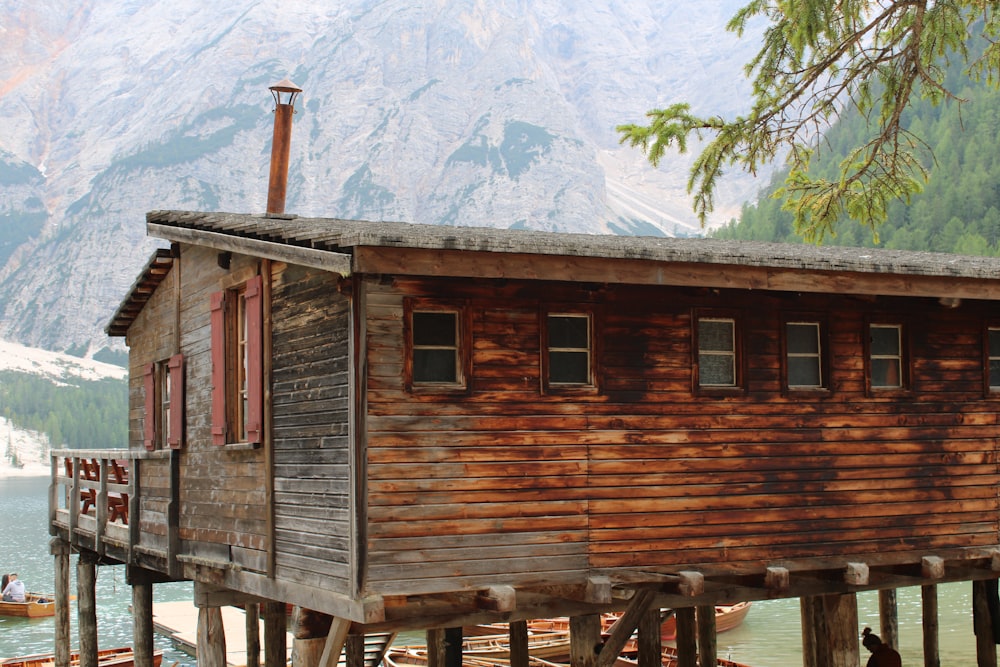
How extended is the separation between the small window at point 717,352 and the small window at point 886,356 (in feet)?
6.84

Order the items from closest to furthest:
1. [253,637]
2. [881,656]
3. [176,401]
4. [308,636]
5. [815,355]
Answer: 1. [308,636]
2. [815,355]
3. [881,656]
4. [176,401]
5. [253,637]

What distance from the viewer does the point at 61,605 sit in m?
26.1

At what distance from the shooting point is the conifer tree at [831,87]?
20.5m

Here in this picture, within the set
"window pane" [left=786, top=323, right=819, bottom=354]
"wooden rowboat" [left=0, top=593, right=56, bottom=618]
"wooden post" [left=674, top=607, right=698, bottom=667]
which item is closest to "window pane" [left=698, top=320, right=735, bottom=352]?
"window pane" [left=786, top=323, right=819, bottom=354]

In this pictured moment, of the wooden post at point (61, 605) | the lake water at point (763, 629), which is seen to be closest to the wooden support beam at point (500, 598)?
the wooden post at point (61, 605)

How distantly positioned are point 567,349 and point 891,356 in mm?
4826

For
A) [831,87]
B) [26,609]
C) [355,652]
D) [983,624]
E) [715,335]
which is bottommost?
[26,609]

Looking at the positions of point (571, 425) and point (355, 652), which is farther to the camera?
point (355, 652)

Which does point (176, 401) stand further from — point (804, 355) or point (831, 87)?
point (831, 87)

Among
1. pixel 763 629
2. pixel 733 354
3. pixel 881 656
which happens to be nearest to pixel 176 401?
pixel 733 354

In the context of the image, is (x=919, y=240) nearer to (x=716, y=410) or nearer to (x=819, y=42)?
(x=819, y=42)

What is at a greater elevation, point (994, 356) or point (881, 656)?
point (994, 356)

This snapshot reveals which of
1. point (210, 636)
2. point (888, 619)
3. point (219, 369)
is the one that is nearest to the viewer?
point (219, 369)

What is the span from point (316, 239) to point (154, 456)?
784cm
